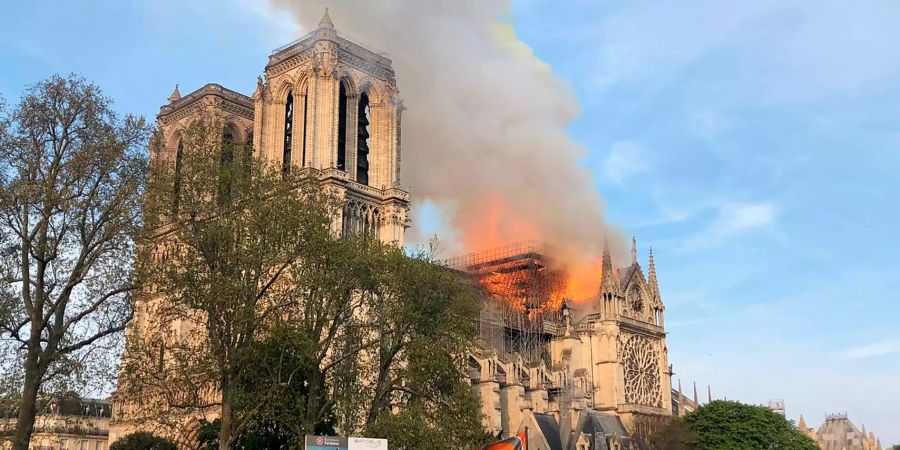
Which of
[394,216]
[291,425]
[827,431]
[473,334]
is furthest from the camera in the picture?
[827,431]

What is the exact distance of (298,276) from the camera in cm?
3834

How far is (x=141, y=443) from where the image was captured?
55469 millimetres

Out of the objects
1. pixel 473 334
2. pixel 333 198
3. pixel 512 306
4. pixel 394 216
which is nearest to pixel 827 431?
pixel 512 306

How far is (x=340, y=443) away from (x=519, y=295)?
52351 mm

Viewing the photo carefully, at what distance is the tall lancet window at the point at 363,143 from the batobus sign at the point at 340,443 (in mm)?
37147

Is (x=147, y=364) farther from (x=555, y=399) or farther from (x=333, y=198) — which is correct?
(x=555, y=399)

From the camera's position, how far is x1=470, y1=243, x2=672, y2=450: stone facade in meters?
68.8

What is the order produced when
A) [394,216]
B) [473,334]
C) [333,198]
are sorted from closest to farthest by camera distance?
[333,198] < [473,334] < [394,216]

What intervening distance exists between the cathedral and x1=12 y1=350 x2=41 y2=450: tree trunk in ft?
104

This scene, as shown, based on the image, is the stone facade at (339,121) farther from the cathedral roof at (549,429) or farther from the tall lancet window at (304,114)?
the cathedral roof at (549,429)

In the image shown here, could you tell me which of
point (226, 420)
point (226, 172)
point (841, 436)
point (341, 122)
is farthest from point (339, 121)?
point (841, 436)

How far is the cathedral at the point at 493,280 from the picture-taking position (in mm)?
66500

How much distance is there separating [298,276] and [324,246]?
2383 millimetres

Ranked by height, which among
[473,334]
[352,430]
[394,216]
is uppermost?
[394,216]
